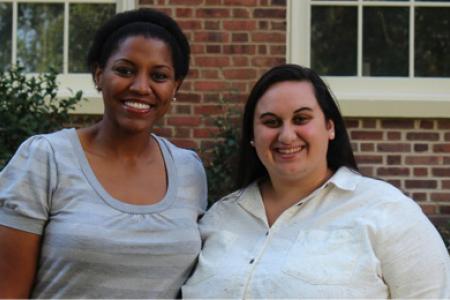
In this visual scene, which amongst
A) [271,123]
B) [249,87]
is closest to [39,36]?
[249,87]

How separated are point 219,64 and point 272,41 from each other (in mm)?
412

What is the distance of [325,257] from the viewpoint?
8.48 feet

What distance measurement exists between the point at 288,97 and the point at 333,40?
9.95ft

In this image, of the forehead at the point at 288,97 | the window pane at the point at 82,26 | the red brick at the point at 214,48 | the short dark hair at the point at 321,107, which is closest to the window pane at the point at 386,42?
the red brick at the point at 214,48

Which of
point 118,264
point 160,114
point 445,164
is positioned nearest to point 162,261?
point 118,264

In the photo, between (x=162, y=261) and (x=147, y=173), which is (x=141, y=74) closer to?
(x=147, y=173)

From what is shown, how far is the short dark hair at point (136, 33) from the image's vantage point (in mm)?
2721

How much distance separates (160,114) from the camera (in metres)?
2.79

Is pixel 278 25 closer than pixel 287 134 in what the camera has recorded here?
No

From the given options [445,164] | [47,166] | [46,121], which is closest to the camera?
[47,166]

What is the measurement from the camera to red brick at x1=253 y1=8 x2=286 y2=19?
5.45 m

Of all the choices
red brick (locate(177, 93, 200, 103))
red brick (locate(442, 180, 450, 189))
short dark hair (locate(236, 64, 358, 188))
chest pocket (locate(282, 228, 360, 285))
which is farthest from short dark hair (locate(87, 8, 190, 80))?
red brick (locate(442, 180, 450, 189))

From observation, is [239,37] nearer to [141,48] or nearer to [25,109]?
[25,109]

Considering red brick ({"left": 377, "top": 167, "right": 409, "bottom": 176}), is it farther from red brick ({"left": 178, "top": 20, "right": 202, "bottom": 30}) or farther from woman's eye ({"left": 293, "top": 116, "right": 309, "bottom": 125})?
woman's eye ({"left": 293, "top": 116, "right": 309, "bottom": 125})
